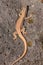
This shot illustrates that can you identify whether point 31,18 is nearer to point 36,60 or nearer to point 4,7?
point 4,7

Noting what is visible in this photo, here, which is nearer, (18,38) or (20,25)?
(18,38)

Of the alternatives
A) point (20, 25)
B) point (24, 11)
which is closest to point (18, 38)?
point (20, 25)

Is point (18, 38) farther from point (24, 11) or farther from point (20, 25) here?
point (24, 11)

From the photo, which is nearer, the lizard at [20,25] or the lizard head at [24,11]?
the lizard at [20,25]

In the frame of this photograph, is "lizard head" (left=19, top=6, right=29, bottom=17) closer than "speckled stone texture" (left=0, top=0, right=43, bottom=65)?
No

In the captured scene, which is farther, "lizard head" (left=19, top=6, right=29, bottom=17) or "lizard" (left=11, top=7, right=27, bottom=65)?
"lizard head" (left=19, top=6, right=29, bottom=17)

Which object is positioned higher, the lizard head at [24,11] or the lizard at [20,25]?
the lizard head at [24,11]

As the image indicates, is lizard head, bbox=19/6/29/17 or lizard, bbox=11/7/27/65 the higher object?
lizard head, bbox=19/6/29/17

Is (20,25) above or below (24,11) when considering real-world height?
below
